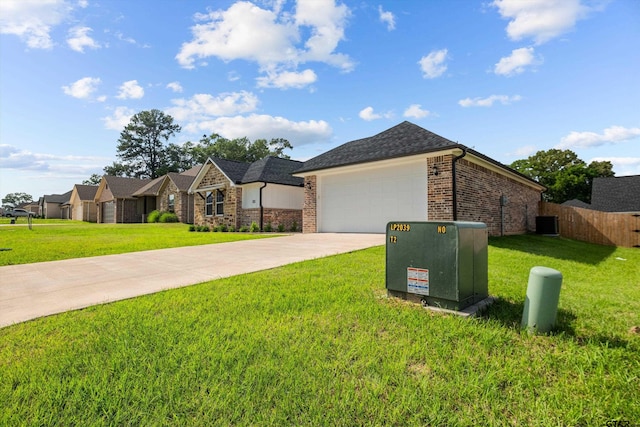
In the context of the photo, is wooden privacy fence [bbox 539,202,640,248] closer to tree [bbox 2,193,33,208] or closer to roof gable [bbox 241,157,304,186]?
roof gable [bbox 241,157,304,186]

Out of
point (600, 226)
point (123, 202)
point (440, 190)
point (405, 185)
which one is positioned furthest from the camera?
point (123, 202)

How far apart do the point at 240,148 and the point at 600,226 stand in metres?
39.9

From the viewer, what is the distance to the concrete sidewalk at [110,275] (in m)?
4.02

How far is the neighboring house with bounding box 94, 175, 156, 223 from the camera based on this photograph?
31500 mm

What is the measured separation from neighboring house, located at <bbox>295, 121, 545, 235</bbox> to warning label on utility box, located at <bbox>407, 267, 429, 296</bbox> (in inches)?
280

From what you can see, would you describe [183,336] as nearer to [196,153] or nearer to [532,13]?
[532,13]

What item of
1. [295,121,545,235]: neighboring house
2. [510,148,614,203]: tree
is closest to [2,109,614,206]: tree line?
[510,148,614,203]: tree

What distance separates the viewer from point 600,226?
52.5 feet

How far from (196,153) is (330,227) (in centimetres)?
4174

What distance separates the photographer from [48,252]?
351 inches

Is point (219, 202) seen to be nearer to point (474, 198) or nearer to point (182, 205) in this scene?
point (182, 205)

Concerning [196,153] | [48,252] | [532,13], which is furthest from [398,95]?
[196,153]

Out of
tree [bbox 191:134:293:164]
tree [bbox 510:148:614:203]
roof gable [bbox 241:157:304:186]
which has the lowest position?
roof gable [bbox 241:157:304:186]

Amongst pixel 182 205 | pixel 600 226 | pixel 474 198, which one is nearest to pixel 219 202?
pixel 182 205
